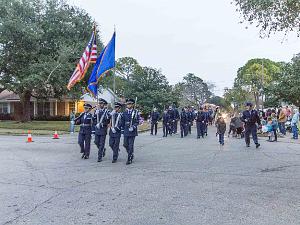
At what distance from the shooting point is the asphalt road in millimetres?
5531

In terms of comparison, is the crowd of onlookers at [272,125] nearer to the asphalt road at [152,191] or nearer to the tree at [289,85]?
the asphalt road at [152,191]

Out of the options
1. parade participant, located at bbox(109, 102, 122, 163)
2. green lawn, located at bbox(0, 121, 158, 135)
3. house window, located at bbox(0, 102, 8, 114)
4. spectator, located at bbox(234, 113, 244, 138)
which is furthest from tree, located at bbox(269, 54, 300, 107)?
house window, located at bbox(0, 102, 8, 114)

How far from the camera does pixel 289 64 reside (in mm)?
41594

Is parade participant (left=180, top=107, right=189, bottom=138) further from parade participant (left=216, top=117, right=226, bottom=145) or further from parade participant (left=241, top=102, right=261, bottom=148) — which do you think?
parade participant (left=241, top=102, right=261, bottom=148)

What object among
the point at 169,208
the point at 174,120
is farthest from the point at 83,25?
the point at 169,208

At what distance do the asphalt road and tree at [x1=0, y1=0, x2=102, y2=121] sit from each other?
20909 millimetres

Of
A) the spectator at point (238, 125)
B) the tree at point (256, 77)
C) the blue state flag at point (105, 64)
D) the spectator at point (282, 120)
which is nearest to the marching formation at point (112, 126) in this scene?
the blue state flag at point (105, 64)

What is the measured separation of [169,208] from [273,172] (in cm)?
440

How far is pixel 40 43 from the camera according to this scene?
3488 centimetres

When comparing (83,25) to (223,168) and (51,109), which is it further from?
(223,168)

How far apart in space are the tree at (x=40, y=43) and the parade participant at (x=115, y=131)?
67.6 feet

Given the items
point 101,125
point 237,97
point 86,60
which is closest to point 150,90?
point 86,60

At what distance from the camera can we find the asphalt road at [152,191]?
5531 millimetres

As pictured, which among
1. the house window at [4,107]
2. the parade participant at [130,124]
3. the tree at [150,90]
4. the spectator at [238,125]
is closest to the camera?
the parade participant at [130,124]
